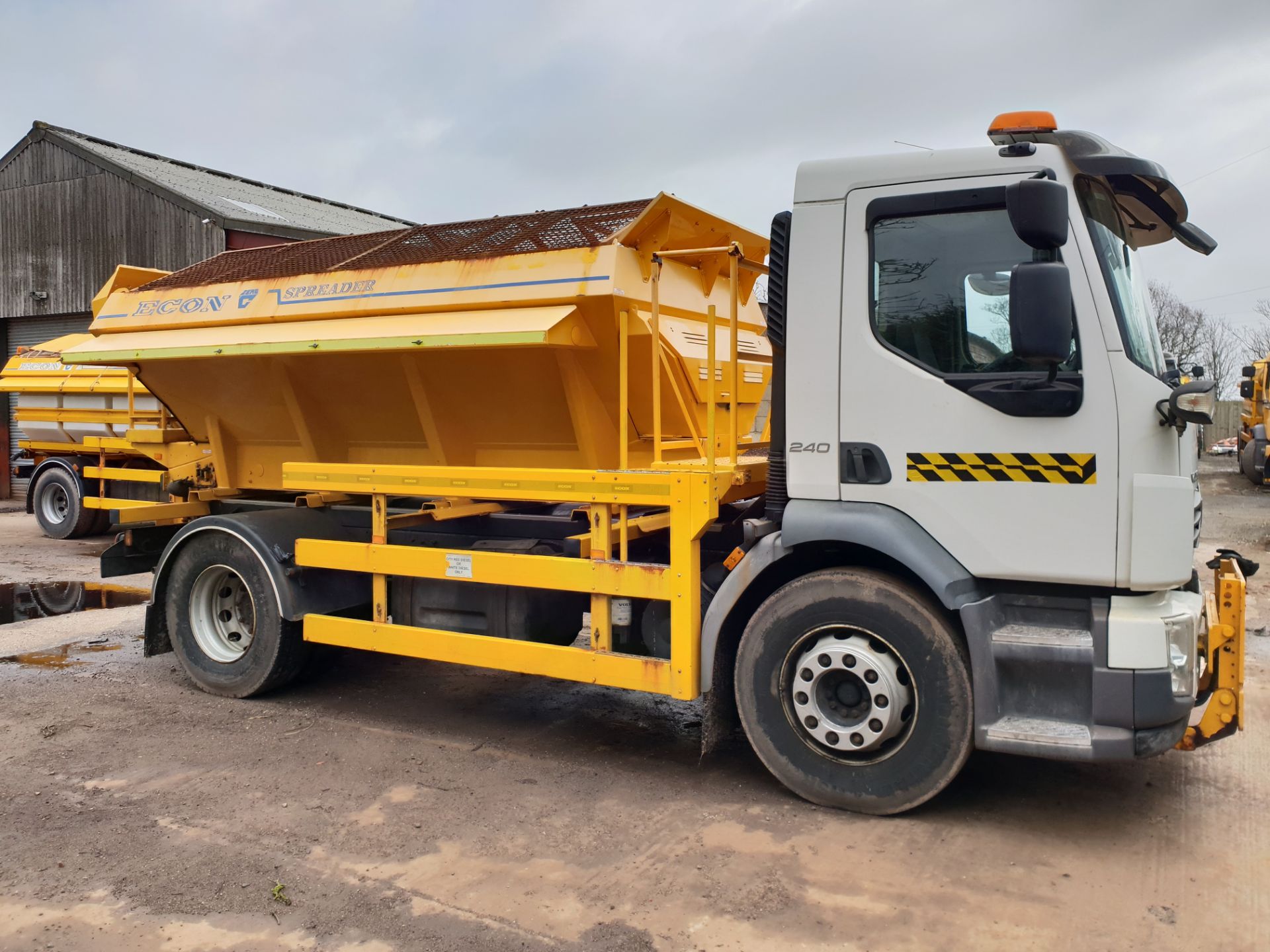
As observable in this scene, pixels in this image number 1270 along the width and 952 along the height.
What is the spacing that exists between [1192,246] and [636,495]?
2.78 meters

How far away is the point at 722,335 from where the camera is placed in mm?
6004

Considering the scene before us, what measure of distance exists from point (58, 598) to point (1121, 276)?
980cm

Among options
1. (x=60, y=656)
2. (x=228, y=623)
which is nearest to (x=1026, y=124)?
(x=228, y=623)

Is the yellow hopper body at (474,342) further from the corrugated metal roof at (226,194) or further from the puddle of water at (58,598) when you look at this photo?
the corrugated metal roof at (226,194)

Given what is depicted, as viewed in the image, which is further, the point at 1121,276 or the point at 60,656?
the point at 60,656

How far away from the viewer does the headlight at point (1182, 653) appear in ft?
12.6

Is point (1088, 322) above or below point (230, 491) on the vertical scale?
above

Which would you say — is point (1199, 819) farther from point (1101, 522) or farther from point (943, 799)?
point (1101, 522)

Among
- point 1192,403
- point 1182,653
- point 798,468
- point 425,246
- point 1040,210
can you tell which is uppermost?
point 425,246

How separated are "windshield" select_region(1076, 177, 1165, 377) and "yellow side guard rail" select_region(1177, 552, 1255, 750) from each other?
0.97m

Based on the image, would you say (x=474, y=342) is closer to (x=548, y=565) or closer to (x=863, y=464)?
(x=548, y=565)

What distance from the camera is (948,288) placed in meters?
4.04

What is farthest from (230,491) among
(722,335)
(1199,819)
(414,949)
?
(1199,819)

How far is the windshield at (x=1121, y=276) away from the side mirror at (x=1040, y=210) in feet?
1.36
